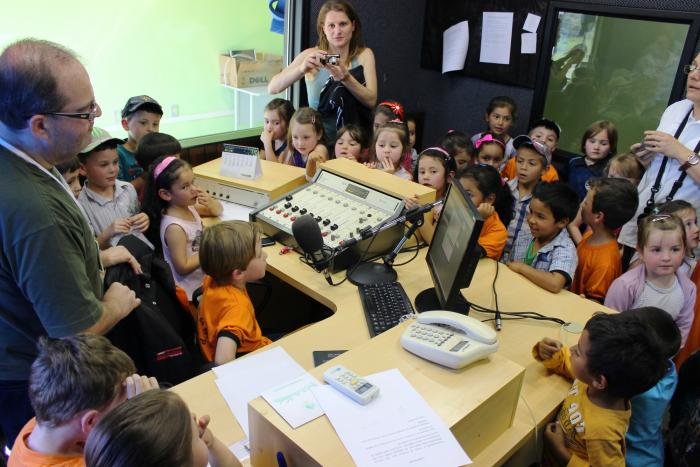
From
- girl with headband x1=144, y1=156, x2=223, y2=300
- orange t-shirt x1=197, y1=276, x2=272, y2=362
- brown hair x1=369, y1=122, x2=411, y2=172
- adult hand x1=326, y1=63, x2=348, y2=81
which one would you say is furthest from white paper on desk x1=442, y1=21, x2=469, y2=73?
orange t-shirt x1=197, y1=276, x2=272, y2=362

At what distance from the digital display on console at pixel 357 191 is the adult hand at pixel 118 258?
0.98 meters

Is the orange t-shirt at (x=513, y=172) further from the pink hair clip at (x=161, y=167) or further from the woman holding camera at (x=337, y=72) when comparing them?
the pink hair clip at (x=161, y=167)

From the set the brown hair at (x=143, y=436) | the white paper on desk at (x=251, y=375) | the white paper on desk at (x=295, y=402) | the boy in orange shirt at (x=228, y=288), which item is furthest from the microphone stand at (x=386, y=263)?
the brown hair at (x=143, y=436)

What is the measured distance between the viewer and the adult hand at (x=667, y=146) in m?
2.29

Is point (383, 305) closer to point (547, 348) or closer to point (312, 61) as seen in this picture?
point (547, 348)

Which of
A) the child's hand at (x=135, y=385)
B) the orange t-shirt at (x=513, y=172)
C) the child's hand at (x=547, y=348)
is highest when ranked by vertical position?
the orange t-shirt at (x=513, y=172)

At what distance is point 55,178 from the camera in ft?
3.68

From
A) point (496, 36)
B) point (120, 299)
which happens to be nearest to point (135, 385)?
point (120, 299)

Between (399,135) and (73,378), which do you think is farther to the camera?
(399,135)

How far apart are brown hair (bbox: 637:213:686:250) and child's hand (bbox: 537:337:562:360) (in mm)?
821

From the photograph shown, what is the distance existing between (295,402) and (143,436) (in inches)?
11.6

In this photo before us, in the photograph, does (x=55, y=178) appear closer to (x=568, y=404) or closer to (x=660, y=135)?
(x=568, y=404)

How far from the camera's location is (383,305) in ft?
5.57

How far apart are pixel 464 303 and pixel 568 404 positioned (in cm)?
48
